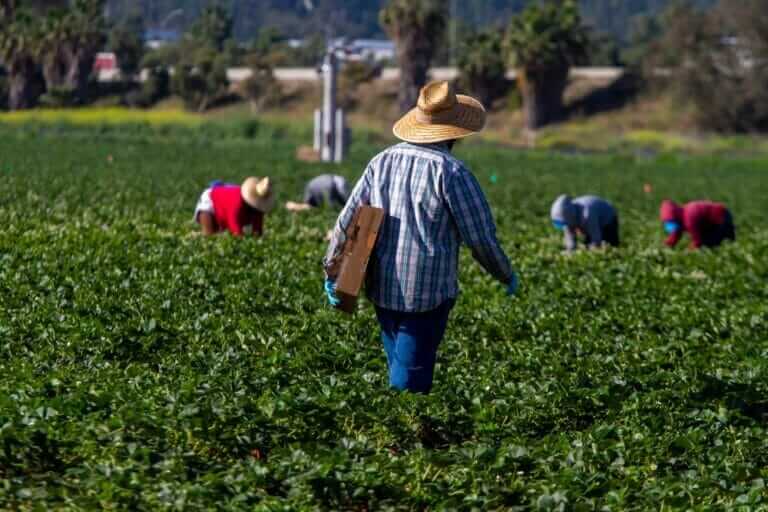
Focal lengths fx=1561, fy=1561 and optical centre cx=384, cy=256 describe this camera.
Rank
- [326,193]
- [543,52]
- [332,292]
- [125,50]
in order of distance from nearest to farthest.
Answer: [332,292], [326,193], [125,50], [543,52]

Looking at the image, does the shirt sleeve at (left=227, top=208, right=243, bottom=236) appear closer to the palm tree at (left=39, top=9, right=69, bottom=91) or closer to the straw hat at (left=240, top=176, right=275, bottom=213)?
the straw hat at (left=240, top=176, right=275, bottom=213)

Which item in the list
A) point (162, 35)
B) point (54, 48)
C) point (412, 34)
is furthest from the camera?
point (162, 35)

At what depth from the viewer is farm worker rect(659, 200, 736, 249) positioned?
19328mm

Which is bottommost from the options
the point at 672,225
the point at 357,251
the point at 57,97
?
the point at 57,97

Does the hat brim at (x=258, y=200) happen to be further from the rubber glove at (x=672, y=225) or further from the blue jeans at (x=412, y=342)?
the blue jeans at (x=412, y=342)

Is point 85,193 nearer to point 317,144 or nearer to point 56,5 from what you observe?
point 56,5

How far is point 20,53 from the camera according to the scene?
3747 cm

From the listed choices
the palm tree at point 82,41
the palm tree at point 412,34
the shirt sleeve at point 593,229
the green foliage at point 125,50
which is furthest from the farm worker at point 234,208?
the palm tree at point 412,34

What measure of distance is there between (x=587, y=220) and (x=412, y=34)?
65497 millimetres

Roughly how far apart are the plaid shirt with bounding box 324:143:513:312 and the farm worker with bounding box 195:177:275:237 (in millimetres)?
8295

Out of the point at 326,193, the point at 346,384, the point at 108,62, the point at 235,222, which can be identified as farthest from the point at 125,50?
the point at 346,384

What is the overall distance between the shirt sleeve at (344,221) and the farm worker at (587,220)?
993 centimetres

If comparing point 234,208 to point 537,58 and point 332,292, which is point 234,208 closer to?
point 332,292

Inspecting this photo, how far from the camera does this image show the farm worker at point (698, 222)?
1933cm
